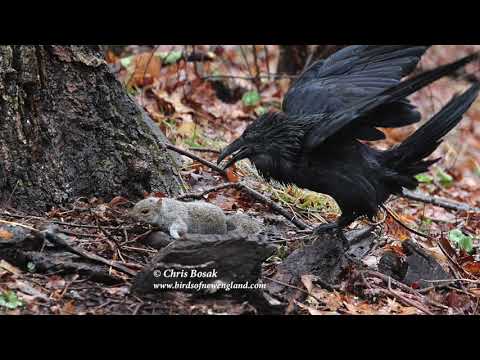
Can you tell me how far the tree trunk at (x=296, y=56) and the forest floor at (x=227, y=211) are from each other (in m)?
0.19

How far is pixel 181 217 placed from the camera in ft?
15.5

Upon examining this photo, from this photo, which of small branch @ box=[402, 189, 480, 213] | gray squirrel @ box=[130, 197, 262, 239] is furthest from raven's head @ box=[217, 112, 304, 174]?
Answer: small branch @ box=[402, 189, 480, 213]

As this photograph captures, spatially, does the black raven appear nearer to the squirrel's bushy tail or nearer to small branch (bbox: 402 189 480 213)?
the squirrel's bushy tail

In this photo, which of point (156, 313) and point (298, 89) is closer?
point (156, 313)

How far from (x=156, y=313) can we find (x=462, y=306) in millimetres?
2140

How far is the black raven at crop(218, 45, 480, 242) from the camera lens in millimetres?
4836

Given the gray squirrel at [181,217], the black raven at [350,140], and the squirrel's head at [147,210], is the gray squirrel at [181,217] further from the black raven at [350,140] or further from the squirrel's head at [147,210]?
the black raven at [350,140]

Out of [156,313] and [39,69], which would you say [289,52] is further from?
[156,313]

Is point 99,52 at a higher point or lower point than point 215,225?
higher

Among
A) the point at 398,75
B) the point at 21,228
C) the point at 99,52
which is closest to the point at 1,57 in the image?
the point at 99,52

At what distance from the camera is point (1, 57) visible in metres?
4.64

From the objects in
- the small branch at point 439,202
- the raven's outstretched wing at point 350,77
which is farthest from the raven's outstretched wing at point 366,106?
the small branch at point 439,202

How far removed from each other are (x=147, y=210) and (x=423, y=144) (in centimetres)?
209

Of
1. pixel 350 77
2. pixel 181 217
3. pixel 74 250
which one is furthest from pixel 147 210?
pixel 350 77
